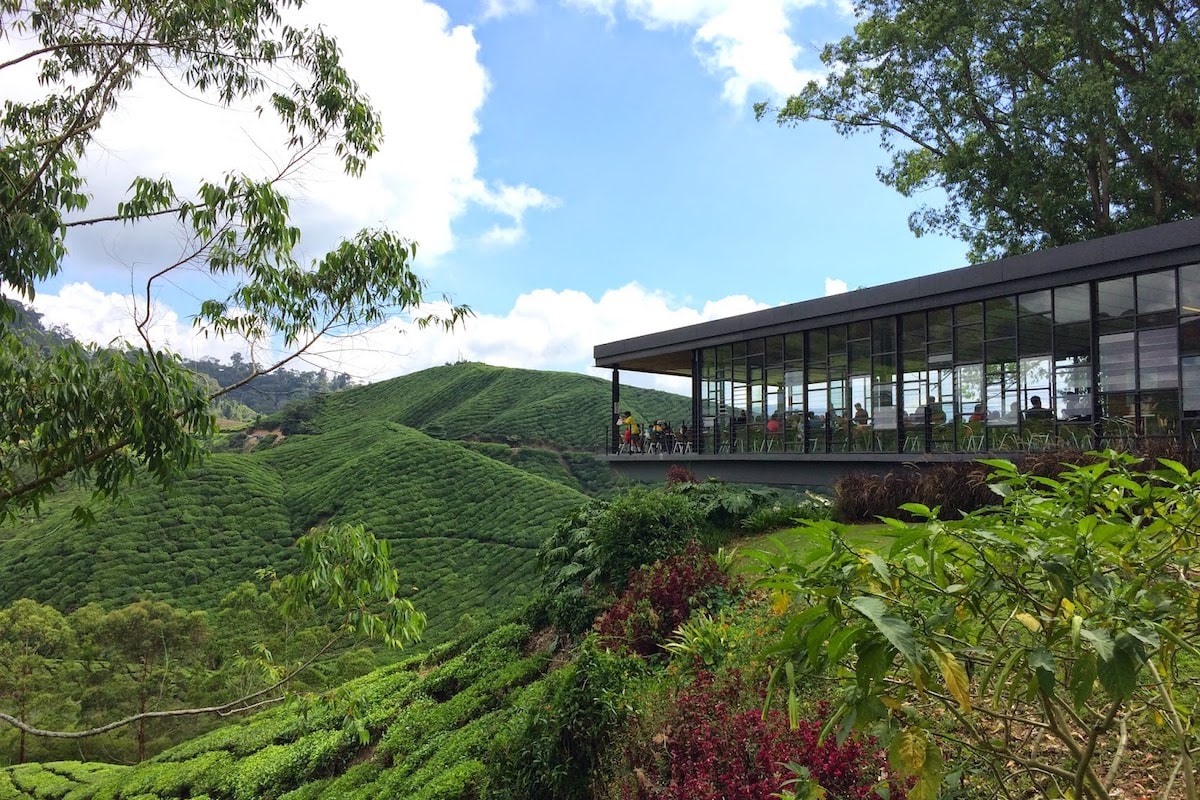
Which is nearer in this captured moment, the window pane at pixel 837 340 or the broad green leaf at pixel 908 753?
the broad green leaf at pixel 908 753

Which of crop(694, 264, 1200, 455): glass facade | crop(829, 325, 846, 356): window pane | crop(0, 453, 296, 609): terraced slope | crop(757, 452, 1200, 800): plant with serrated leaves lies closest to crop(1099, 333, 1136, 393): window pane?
crop(694, 264, 1200, 455): glass facade

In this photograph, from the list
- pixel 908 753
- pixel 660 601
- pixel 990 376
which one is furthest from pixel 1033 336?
pixel 908 753

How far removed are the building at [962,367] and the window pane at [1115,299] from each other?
0.05 ft

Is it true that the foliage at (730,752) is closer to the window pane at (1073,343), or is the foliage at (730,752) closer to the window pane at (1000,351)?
the window pane at (1073,343)

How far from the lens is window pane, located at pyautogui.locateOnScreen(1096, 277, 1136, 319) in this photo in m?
12.2

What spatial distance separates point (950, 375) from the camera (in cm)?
1459

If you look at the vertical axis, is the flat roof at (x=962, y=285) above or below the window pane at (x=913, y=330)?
above

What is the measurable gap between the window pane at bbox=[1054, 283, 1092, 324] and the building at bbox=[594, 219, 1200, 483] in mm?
28

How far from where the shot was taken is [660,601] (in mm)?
6668

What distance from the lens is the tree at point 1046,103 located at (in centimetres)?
1903

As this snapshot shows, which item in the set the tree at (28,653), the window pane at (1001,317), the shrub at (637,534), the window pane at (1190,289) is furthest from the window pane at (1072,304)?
the tree at (28,653)

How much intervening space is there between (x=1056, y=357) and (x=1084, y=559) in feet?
43.6

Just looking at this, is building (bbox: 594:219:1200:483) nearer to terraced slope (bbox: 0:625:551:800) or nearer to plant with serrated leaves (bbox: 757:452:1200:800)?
terraced slope (bbox: 0:625:551:800)

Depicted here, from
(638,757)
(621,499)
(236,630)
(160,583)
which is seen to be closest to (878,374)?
(621,499)
